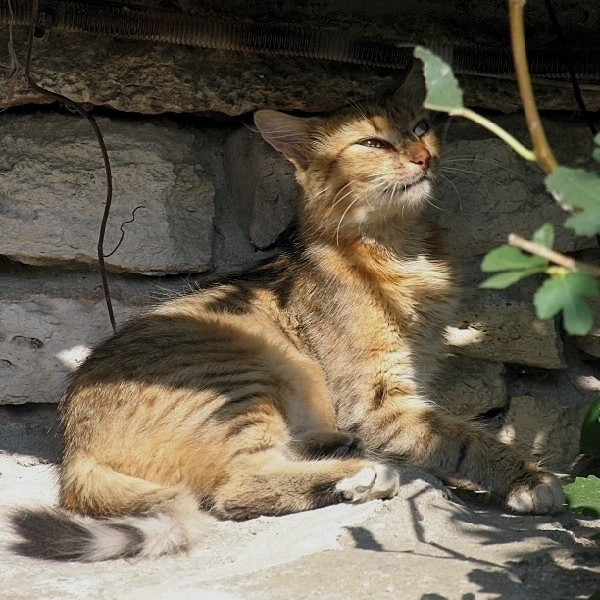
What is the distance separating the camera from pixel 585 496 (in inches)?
125

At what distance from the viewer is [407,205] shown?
4.16 metres

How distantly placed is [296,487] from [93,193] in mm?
1740

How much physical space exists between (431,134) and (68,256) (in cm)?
174

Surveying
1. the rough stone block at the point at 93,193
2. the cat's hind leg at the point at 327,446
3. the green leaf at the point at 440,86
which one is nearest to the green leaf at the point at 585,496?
the cat's hind leg at the point at 327,446

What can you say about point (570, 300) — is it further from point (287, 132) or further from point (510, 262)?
point (287, 132)

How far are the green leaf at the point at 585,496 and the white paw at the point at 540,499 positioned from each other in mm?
313

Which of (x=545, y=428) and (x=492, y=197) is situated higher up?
(x=492, y=197)

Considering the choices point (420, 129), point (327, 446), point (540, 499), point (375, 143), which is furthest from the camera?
point (420, 129)

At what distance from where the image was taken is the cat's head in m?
4.13

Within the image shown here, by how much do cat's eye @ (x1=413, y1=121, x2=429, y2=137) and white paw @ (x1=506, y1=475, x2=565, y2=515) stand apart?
5.38 feet

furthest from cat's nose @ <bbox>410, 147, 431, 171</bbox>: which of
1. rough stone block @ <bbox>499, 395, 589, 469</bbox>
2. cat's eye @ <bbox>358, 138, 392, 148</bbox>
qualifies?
rough stone block @ <bbox>499, 395, 589, 469</bbox>

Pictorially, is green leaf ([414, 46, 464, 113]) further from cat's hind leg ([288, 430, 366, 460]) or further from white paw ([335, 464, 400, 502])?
cat's hind leg ([288, 430, 366, 460])

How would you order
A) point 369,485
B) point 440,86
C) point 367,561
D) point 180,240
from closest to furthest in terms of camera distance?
point 440,86 < point 367,561 < point 369,485 < point 180,240

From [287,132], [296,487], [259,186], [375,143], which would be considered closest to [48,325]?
[259,186]
